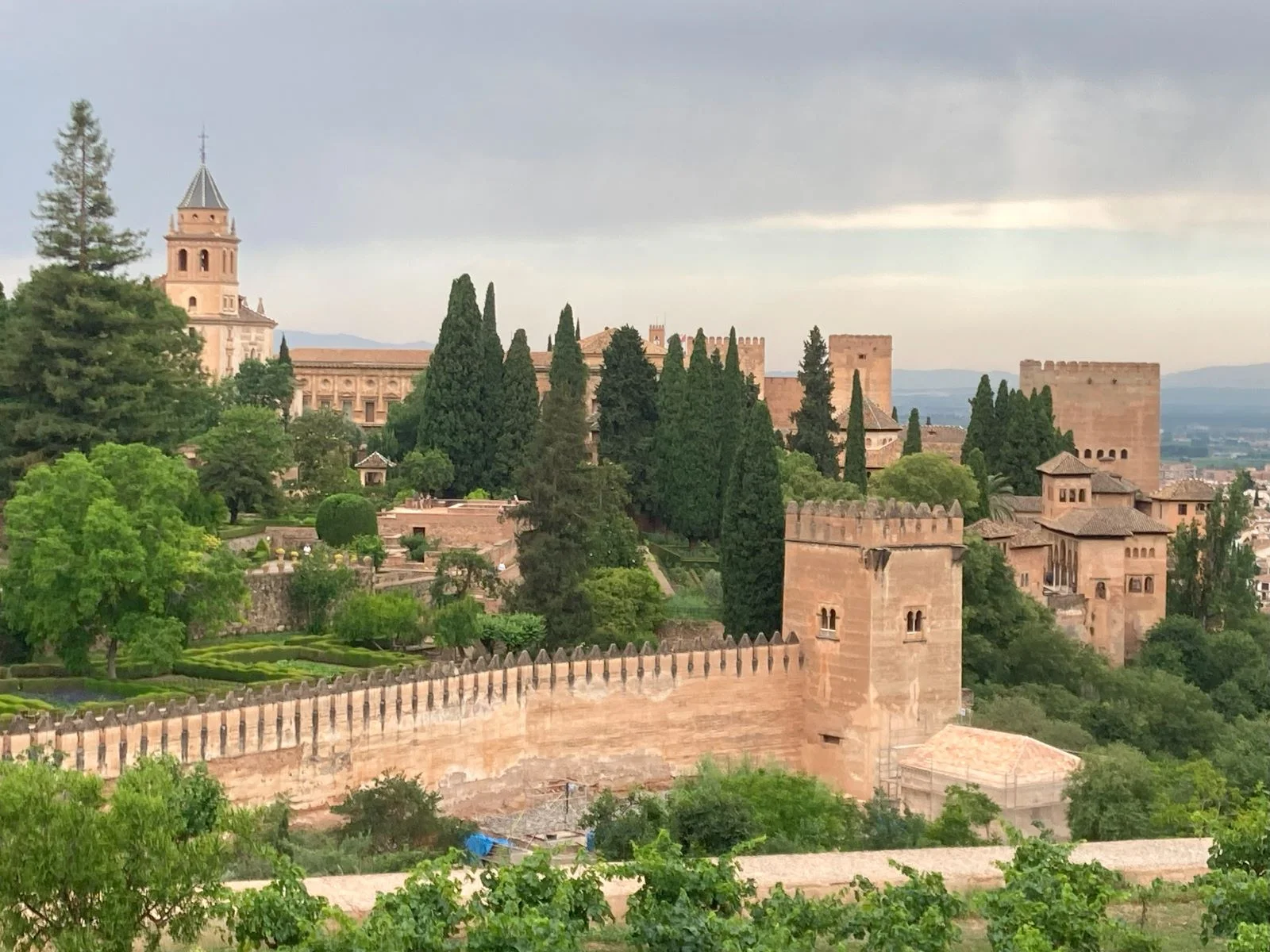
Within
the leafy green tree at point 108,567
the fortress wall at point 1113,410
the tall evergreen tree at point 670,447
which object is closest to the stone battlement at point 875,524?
the leafy green tree at point 108,567

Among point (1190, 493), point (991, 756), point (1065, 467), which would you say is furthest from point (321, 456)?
Result: point (991, 756)

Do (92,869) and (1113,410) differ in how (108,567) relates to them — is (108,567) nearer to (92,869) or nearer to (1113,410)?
(92,869)

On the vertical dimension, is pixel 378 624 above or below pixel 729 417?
below

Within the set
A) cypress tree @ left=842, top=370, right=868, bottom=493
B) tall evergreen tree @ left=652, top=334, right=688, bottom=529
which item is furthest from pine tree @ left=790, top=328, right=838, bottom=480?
tall evergreen tree @ left=652, top=334, right=688, bottom=529

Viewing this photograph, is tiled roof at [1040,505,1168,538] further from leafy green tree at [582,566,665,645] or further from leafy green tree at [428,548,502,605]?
leafy green tree at [428,548,502,605]

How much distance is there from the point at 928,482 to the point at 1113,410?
64.0ft

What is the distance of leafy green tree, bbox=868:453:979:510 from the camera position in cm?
4059

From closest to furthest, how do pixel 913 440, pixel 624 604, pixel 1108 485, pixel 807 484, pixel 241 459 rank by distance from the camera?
pixel 624 604 < pixel 807 484 < pixel 241 459 < pixel 1108 485 < pixel 913 440

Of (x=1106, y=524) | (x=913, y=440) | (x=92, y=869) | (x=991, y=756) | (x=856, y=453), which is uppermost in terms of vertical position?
(x=913, y=440)

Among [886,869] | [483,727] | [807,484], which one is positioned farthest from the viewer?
[807,484]

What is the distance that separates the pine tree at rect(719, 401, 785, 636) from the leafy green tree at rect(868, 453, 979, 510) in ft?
19.5

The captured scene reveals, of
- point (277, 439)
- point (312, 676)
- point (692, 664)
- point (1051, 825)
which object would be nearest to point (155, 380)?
point (277, 439)

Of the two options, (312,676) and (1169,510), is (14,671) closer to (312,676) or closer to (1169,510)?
(312,676)

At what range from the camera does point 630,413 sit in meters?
45.9
